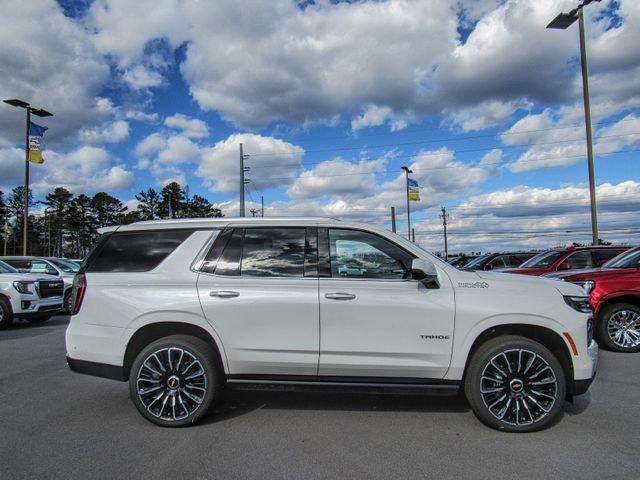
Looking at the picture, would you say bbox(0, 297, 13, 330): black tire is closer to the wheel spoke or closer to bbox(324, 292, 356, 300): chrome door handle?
the wheel spoke

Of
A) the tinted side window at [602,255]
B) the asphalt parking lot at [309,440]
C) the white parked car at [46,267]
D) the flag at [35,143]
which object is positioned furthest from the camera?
the flag at [35,143]

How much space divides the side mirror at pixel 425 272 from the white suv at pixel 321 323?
1cm

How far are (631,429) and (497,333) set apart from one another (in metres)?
1.44

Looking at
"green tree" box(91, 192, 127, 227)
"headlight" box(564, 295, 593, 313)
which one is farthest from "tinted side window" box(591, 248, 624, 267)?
"green tree" box(91, 192, 127, 227)

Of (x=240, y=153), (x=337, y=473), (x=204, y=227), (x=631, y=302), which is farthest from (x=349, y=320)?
(x=240, y=153)

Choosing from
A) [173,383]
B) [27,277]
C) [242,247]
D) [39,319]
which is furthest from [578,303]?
[39,319]

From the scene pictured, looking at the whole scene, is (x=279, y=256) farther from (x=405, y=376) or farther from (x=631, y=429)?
(x=631, y=429)

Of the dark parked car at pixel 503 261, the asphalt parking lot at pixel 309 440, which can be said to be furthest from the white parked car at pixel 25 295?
the dark parked car at pixel 503 261

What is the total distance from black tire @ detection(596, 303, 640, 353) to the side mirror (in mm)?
5007

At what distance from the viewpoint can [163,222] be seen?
180 inches

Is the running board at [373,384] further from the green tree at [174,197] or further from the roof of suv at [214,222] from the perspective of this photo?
the green tree at [174,197]

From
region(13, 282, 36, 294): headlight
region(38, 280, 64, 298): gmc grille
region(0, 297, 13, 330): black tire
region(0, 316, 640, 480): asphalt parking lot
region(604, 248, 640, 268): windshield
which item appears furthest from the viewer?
region(38, 280, 64, 298): gmc grille

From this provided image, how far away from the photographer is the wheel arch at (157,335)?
4.20 meters

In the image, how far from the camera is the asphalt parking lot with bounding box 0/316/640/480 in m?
3.31
